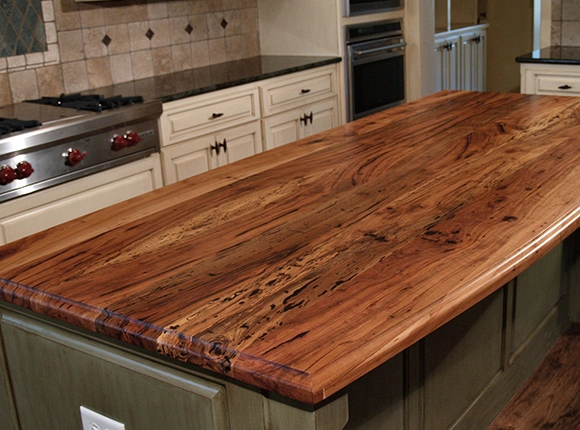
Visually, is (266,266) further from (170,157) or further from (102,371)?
(170,157)

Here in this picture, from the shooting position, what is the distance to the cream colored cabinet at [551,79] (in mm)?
4039

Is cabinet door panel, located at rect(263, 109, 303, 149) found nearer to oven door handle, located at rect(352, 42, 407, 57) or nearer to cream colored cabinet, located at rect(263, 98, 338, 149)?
cream colored cabinet, located at rect(263, 98, 338, 149)

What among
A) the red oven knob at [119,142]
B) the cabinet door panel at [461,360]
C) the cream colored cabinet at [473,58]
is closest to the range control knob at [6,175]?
the red oven knob at [119,142]

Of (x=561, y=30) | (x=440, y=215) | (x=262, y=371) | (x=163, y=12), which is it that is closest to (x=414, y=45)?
(x=561, y=30)

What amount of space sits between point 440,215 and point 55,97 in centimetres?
250

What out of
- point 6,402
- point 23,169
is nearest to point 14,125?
point 23,169

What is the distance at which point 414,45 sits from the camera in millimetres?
4938

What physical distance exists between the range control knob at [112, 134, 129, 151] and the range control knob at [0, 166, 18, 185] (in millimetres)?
505

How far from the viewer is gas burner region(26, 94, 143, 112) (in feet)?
10.3

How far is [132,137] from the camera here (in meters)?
3.19

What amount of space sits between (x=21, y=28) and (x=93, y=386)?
8.28 feet

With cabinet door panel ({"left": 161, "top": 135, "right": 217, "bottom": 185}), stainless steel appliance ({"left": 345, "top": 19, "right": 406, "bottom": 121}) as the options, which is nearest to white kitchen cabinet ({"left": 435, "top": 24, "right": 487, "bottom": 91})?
stainless steel appliance ({"left": 345, "top": 19, "right": 406, "bottom": 121})

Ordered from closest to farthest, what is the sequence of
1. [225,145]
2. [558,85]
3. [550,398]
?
[550,398] → [225,145] → [558,85]

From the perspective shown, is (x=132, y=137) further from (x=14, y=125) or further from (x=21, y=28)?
(x=21, y=28)
